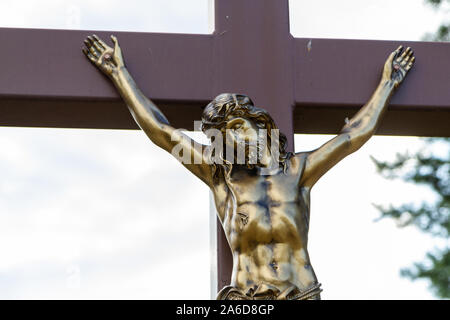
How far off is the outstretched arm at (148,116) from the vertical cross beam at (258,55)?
0.69 feet

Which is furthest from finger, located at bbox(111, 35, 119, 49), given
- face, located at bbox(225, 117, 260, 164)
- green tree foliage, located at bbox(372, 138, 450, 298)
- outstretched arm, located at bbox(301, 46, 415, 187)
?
green tree foliage, located at bbox(372, 138, 450, 298)

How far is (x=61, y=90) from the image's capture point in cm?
328

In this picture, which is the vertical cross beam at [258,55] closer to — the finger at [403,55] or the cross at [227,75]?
the cross at [227,75]

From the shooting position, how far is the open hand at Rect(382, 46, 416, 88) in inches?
134

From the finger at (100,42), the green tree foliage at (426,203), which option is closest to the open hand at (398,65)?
the finger at (100,42)

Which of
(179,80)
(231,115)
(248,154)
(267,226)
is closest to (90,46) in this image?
(179,80)

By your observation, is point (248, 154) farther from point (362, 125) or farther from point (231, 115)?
point (362, 125)

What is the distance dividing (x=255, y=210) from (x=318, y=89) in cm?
56

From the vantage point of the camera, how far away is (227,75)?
3.34 metres

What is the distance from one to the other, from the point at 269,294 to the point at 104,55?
1036 mm

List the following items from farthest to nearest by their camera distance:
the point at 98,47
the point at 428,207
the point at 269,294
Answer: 1. the point at 428,207
2. the point at 98,47
3. the point at 269,294
